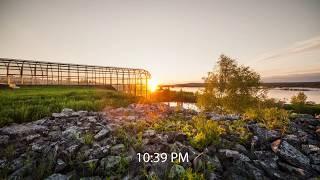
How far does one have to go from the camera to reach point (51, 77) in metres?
33.0

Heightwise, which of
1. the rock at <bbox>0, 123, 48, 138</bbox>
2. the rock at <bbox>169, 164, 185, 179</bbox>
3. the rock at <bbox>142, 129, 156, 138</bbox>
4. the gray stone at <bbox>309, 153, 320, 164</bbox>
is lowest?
the rock at <bbox>169, 164, 185, 179</bbox>

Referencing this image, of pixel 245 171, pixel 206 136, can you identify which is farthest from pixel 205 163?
pixel 206 136

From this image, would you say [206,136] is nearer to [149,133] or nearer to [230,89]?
[149,133]

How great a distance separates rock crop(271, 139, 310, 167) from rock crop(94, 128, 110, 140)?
5980 millimetres

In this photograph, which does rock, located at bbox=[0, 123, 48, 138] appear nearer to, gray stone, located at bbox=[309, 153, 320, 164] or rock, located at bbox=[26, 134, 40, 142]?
rock, located at bbox=[26, 134, 40, 142]

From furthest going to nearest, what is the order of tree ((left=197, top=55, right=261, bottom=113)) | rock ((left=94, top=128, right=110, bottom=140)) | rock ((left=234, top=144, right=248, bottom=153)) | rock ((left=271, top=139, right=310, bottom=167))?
tree ((left=197, top=55, right=261, bottom=113)), rock ((left=94, top=128, right=110, bottom=140)), rock ((left=234, top=144, right=248, bottom=153)), rock ((left=271, top=139, right=310, bottom=167))

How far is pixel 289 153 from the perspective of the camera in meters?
6.92

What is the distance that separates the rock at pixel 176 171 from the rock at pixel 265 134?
354 cm

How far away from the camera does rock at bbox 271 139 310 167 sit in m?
6.54

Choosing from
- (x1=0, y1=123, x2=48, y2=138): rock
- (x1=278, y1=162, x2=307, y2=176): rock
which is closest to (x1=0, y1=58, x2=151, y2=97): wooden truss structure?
(x1=0, y1=123, x2=48, y2=138): rock

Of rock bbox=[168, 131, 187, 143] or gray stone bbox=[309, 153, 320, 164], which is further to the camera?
rock bbox=[168, 131, 187, 143]

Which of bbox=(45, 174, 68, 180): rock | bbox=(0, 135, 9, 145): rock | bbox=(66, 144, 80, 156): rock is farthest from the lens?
bbox=(0, 135, 9, 145): rock

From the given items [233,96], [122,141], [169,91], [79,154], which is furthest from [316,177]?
[169,91]

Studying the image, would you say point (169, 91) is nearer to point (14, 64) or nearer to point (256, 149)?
point (14, 64)
